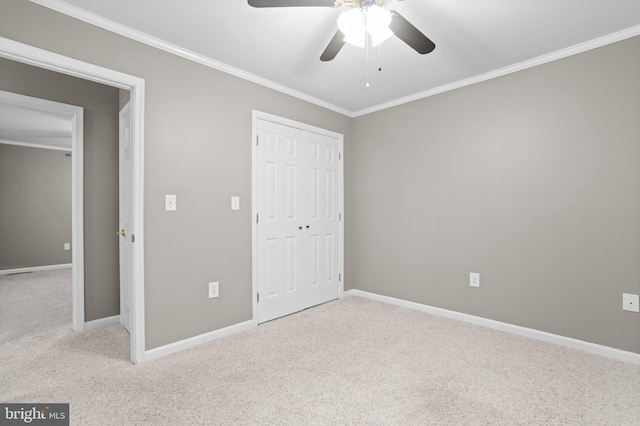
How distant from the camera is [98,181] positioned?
3.01 meters

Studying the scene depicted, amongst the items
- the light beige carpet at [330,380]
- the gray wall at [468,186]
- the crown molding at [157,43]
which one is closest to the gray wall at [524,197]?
the gray wall at [468,186]

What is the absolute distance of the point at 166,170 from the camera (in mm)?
2408

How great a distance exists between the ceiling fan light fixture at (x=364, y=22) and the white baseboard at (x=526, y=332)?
268 cm

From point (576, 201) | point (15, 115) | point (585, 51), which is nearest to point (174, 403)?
point (576, 201)

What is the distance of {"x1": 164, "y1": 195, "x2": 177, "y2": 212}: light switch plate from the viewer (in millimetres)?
2402

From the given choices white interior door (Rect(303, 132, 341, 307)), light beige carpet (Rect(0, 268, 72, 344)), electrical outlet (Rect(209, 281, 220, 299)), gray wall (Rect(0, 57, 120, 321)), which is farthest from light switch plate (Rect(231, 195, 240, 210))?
light beige carpet (Rect(0, 268, 72, 344))

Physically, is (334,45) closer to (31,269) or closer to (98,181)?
(98,181)

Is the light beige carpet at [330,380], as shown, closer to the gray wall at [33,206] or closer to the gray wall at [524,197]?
the gray wall at [524,197]

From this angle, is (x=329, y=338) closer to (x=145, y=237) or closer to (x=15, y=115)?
(x=145, y=237)

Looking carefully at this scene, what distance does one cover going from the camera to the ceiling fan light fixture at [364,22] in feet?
5.07

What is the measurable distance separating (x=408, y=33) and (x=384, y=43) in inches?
30.0

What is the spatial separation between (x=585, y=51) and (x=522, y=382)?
8.31 ft

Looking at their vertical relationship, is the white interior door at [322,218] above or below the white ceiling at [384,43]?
below

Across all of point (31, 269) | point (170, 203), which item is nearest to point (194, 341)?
point (170, 203)
